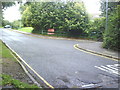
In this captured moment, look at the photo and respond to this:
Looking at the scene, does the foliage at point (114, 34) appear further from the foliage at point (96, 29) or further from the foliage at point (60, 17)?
Answer: the foliage at point (60, 17)

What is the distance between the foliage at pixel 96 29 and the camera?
70.0 feet

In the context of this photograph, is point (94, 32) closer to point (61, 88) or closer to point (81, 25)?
point (81, 25)

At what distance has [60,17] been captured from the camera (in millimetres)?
25797

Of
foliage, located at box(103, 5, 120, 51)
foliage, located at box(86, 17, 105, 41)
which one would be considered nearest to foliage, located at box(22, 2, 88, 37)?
foliage, located at box(86, 17, 105, 41)

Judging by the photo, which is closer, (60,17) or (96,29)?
(96,29)

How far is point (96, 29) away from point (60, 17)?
275 inches

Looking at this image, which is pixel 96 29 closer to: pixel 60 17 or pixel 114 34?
pixel 60 17

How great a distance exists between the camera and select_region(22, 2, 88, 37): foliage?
2372 cm

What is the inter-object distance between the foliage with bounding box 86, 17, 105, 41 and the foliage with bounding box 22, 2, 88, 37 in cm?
105

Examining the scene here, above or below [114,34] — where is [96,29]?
above

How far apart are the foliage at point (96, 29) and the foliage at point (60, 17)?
1.05 m

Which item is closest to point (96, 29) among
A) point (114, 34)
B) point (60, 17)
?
point (60, 17)

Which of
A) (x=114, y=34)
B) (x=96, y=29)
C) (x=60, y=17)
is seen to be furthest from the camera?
(x=60, y=17)

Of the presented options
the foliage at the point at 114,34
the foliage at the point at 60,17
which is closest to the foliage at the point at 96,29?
the foliage at the point at 60,17
